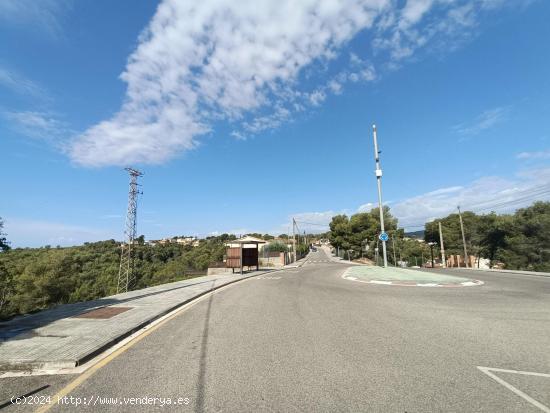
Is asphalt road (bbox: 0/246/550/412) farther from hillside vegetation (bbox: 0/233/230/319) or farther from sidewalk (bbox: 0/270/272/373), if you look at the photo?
hillside vegetation (bbox: 0/233/230/319)

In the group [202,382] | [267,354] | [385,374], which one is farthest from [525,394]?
[202,382]

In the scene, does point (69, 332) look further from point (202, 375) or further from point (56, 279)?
point (56, 279)

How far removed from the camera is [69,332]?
6.54m

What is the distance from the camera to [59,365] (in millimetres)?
4750

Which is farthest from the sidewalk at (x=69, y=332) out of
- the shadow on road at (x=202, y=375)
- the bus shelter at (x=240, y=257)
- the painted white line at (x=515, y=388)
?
the bus shelter at (x=240, y=257)

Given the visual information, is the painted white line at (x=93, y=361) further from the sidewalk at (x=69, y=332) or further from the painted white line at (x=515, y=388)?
the painted white line at (x=515, y=388)

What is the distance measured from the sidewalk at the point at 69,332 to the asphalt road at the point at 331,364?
1.74 feet

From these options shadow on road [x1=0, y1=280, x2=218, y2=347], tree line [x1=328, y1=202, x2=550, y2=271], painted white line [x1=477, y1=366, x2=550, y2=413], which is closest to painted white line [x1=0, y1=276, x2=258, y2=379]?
shadow on road [x1=0, y1=280, x2=218, y2=347]

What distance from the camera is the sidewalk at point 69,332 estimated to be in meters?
4.87

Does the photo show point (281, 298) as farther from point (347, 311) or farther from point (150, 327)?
point (150, 327)

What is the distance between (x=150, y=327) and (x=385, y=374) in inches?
209

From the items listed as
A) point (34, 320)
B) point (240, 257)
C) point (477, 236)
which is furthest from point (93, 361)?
point (477, 236)

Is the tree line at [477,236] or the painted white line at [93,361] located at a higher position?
the tree line at [477,236]

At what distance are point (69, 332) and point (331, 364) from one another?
17.3 ft
